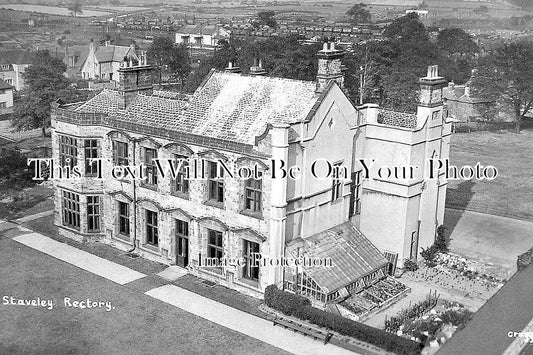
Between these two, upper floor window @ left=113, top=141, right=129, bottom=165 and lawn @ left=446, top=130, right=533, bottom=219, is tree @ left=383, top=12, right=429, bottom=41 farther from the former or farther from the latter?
upper floor window @ left=113, top=141, right=129, bottom=165

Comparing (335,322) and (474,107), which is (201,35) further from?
(335,322)

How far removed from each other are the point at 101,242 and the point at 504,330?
2556 centimetres

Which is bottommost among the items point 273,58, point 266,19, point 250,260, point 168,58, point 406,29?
Result: point 250,260

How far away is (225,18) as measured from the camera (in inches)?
4641

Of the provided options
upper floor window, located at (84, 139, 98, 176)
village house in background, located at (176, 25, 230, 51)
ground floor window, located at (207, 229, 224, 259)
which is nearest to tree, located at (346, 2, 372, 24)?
village house in background, located at (176, 25, 230, 51)

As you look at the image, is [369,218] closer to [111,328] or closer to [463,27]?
[111,328]

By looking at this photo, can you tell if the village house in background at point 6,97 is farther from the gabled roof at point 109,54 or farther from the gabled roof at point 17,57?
the gabled roof at point 109,54

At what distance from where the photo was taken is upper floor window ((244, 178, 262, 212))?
32625mm

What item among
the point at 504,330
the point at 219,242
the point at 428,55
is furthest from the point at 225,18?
the point at 504,330

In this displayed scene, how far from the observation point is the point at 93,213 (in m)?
40.5

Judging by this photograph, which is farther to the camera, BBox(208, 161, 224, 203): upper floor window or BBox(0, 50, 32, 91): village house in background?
BBox(0, 50, 32, 91): village house in background

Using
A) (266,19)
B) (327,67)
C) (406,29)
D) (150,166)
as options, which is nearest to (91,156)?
(150,166)

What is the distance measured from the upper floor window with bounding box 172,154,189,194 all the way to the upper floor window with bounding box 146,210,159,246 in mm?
2670

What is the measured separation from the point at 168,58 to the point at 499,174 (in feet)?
204
